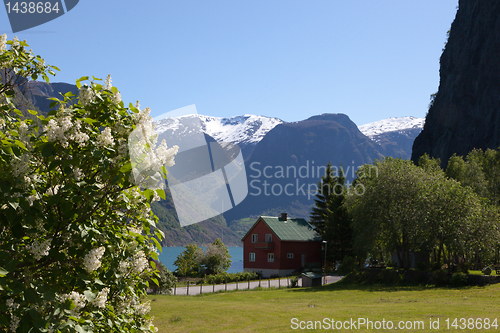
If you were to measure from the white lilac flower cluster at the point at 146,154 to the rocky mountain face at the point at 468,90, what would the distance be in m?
78.9

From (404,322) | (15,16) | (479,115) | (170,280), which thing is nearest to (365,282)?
(170,280)

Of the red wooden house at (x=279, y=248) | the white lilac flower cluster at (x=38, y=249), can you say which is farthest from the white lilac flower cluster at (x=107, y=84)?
the red wooden house at (x=279, y=248)

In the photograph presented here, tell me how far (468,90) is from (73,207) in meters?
93.6

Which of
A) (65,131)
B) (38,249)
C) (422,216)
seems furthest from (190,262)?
(65,131)

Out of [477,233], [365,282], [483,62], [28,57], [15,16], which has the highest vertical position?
[483,62]

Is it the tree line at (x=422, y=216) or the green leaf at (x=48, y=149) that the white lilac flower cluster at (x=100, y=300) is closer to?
the green leaf at (x=48, y=149)

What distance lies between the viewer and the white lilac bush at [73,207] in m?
3.69

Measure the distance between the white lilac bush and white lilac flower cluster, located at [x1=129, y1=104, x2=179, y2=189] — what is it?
0.4 inches

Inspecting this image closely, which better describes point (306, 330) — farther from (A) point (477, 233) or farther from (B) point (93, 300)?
(A) point (477, 233)

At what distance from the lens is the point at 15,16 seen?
10883 mm

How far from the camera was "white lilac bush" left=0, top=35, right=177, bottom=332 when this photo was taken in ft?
12.1

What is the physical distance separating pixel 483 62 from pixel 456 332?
81.5 m

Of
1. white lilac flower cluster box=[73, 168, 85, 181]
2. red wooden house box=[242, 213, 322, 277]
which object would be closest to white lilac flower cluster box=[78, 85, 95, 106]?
white lilac flower cluster box=[73, 168, 85, 181]

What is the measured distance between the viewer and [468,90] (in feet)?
270
